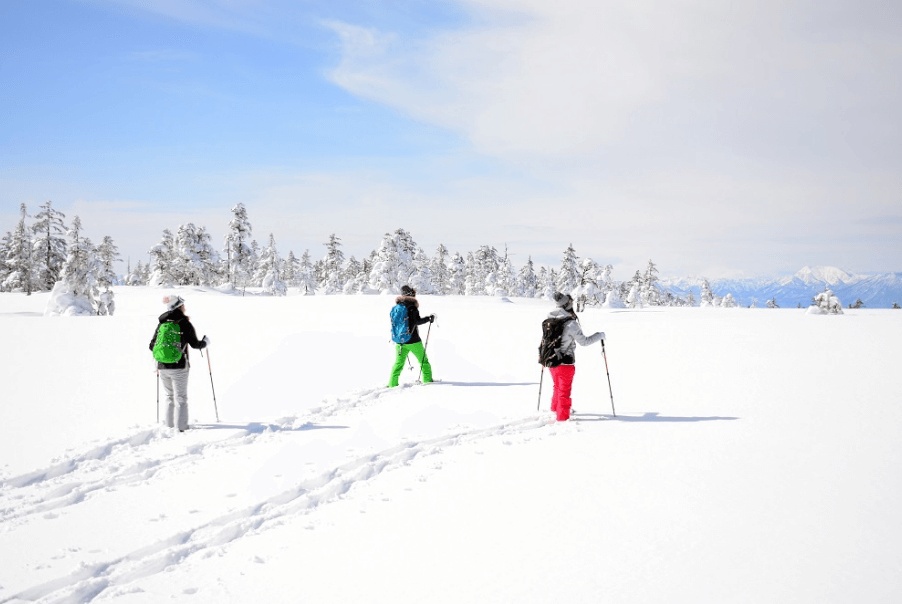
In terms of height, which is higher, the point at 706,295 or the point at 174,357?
the point at 706,295

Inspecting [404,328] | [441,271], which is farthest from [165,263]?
[404,328]

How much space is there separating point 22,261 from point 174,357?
200 ft

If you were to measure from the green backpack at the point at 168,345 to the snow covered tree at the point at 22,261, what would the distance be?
5822cm

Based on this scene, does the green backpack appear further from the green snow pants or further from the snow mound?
the snow mound

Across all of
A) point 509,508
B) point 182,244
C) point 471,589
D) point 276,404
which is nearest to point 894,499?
point 509,508

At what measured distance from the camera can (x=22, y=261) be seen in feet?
179

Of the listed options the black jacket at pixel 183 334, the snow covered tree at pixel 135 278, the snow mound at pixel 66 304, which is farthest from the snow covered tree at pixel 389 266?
the snow covered tree at pixel 135 278

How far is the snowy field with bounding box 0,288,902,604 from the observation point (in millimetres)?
4215

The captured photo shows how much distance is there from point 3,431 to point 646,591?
33.6ft

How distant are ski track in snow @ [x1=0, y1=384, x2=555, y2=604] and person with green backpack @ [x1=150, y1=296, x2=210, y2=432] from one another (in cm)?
38

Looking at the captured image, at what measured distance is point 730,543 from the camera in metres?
4.62

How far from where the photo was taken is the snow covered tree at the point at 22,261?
53656 millimetres

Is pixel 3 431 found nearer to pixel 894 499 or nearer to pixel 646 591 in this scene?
pixel 646 591

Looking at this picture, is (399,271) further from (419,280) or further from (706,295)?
(706,295)
